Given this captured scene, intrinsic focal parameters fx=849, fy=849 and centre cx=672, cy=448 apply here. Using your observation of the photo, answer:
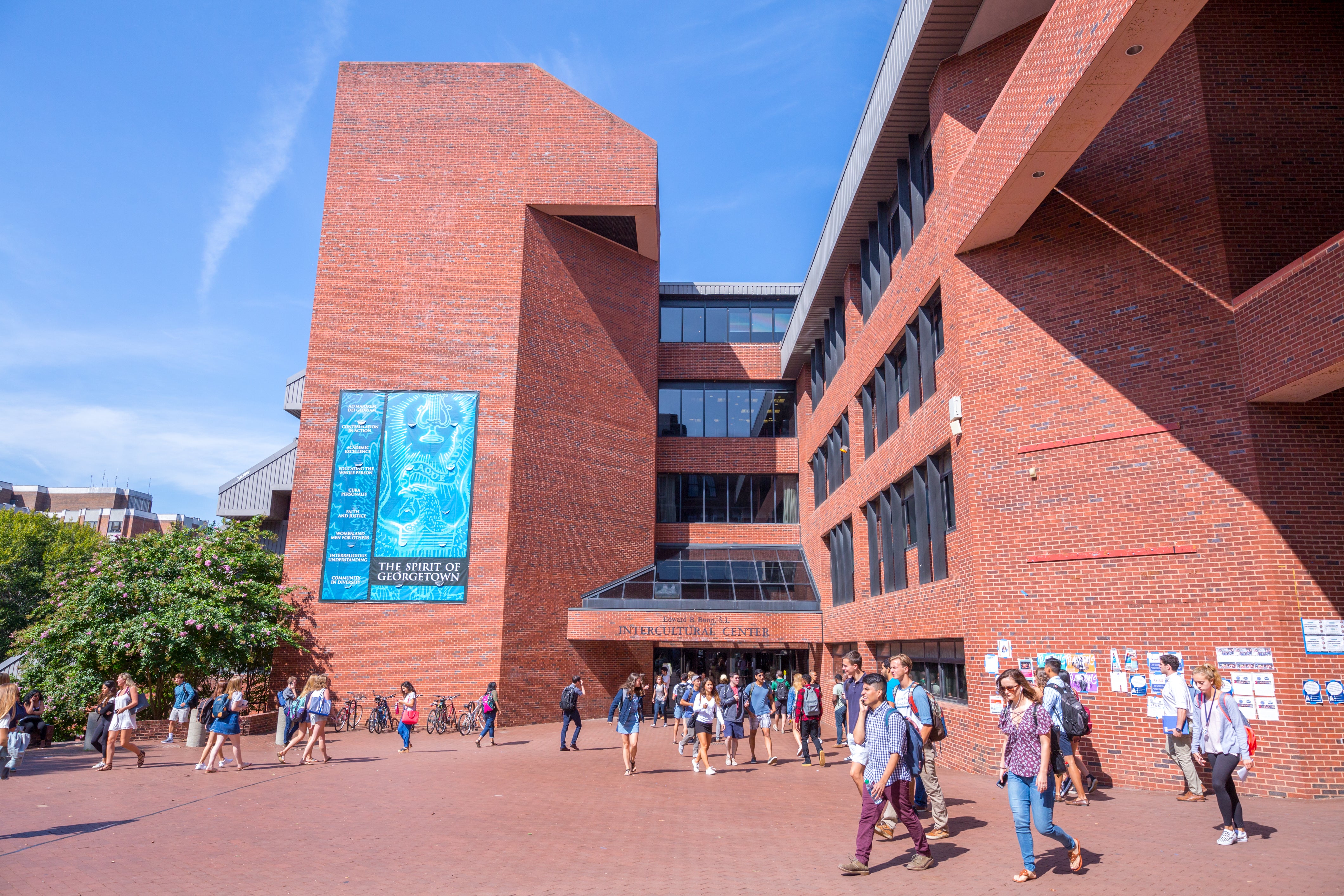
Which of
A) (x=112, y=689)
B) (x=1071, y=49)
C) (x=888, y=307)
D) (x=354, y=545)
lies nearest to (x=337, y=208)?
(x=354, y=545)

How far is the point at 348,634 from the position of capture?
22.1 m

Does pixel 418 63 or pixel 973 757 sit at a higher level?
pixel 418 63

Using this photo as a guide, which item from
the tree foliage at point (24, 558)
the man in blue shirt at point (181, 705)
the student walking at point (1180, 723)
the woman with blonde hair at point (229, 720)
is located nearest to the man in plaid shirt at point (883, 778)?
the student walking at point (1180, 723)

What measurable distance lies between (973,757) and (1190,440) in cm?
551

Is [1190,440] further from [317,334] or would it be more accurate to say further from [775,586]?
[317,334]

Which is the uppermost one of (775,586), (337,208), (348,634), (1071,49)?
(337,208)

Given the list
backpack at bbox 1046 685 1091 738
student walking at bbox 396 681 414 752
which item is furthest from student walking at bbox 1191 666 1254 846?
student walking at bbox 396 681 414 752

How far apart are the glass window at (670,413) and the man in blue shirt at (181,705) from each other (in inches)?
656

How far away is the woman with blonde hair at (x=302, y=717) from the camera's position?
1455cm

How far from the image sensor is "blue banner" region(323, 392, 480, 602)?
883 inches

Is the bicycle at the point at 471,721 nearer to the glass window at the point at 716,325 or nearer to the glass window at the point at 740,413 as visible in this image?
the glass window at the point at 740,413

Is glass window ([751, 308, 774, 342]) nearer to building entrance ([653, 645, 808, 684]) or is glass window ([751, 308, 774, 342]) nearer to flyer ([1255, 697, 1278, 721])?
building entrance ([653, 645, 808, 684])

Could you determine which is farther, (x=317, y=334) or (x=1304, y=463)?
(x=317, y=334)

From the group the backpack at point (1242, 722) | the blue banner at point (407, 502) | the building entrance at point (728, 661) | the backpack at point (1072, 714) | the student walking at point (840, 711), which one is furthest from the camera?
the building entrance at point (728, 661)
